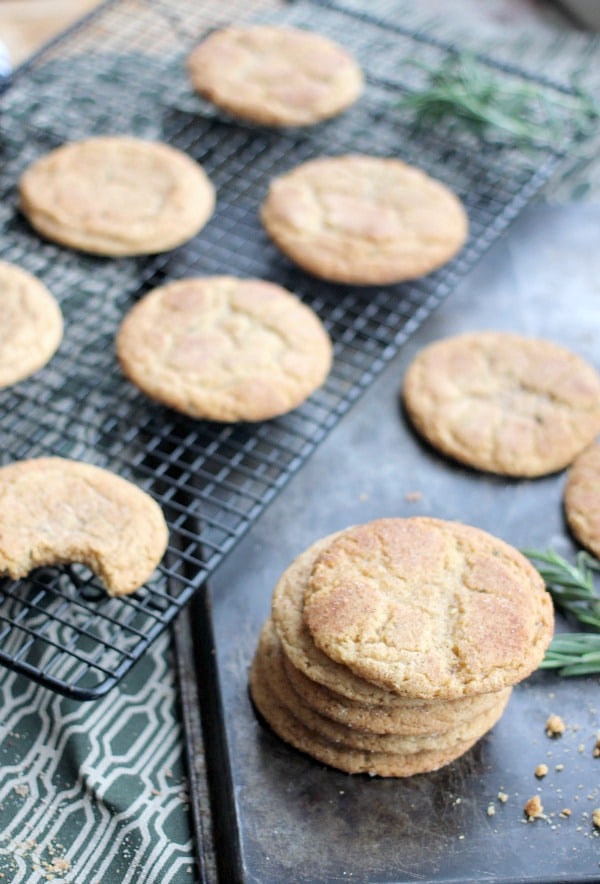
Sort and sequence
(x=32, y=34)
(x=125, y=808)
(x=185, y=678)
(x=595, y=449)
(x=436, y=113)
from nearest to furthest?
(x=125, y=808) < (x=185, y=678) < (x=595, y=449) < (x=436, y=113) < (x=32, y=34)

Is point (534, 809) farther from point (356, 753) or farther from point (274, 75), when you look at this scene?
point (274, 75)

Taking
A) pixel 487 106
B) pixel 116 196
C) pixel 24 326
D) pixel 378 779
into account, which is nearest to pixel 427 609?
Result: pixel 378 779

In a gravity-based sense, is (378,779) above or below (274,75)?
below

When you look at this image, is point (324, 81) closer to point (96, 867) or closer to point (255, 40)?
point (255, 40)

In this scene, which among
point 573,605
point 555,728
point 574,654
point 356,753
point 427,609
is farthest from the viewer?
point 573,605

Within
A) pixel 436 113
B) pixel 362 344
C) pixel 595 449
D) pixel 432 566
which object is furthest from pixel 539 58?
pixel 432 566

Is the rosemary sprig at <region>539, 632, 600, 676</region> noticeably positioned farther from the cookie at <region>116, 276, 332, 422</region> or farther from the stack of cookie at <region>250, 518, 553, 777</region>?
the cookie at <region>116, 276, 332, 422</region>
